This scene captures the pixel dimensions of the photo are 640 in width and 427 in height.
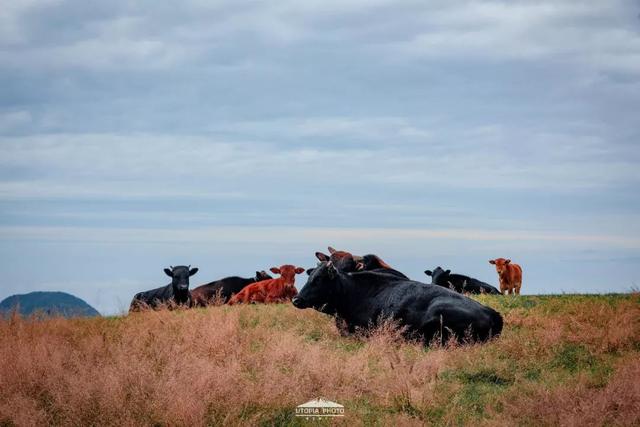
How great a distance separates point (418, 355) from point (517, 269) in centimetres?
2164

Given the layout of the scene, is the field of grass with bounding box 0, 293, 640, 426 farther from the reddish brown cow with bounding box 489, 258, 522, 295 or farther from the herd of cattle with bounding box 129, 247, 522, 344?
the reddish brown cow with bounding box 489, 258, 522, 295

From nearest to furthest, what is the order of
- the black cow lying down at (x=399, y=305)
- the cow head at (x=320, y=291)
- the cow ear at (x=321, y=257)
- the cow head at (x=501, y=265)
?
the black cow lying down at (x=399, y=305)
the cow head at (x=320, y=291)
the cow ear at (x=321, y=257)
the cow head at (x=501, y=265)

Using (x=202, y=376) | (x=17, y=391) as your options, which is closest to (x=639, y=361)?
(x=202, y=376)

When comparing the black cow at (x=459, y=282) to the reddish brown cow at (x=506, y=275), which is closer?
the black cow at (x=459, y=282)

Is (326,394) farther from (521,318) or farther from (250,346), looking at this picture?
(521,318)

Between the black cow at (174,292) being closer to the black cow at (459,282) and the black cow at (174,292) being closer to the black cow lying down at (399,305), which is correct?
the black cow at (459,282)

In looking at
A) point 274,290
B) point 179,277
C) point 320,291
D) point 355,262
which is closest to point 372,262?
point 355,262

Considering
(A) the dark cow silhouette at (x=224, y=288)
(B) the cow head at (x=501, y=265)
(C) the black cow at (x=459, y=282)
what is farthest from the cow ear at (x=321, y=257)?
(B) the cow head at (x=501, y=265)

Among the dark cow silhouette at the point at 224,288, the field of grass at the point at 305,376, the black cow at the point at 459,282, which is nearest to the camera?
the field of grass at the point at 305,376

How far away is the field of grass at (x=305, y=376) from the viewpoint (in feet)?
31.2

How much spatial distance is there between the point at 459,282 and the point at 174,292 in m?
10.9

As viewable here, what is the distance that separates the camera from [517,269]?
3347cm

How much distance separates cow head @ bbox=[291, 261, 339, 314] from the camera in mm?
16375

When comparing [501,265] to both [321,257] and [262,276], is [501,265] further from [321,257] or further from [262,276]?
[321,257]
